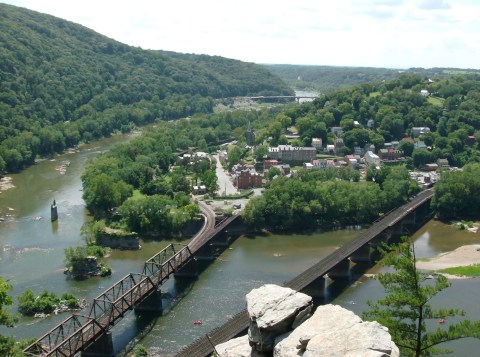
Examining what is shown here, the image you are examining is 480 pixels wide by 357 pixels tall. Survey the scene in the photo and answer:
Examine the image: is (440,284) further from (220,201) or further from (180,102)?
(180,102)

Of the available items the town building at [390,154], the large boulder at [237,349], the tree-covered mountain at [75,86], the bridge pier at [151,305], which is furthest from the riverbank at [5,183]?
the large boulder at [237,349]

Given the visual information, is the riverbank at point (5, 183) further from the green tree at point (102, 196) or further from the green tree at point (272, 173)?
the green tree at point (272, 173)

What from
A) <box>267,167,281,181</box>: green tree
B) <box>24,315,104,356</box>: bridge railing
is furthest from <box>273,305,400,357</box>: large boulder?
<box>267,167,281,181</box>: green tree

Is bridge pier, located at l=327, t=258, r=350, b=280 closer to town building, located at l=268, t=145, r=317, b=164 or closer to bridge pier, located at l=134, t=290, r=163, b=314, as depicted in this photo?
bridge pier, located at l=134, t=290, r=163, b=314

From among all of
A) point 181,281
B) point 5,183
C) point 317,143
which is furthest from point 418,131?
point 5,183

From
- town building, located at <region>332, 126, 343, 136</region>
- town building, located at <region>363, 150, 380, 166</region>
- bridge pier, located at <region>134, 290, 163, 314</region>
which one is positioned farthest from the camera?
town building, located at <region>332, 126, 343, 136</region>

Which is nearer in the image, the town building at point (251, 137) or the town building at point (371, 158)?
the town building at point (371, 158)
